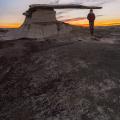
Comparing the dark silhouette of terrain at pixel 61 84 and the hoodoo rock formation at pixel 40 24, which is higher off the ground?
the hoodoo rock formation at pixel 40 24

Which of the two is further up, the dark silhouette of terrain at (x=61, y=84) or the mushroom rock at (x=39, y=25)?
the mushroom rock at (x=39, y=25)

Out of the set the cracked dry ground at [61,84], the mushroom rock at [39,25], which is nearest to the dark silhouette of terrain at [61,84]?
the cracked dry ground at [61,84]

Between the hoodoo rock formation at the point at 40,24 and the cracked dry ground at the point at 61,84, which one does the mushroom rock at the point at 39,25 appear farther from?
the cracked dry ground at the point at 61,84

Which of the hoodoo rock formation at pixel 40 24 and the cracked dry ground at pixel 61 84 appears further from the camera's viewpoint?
the hoodoo rock formation at pixel 40 24

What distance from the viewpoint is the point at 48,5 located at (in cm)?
1636

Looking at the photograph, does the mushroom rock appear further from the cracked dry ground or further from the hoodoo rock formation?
the cracked dry ground

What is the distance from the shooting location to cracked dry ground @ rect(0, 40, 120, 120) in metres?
6.72

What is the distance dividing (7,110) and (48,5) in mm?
10950

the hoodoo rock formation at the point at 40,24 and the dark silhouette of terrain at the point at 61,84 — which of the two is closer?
the dark silhouette of terrain at the point at 61,84

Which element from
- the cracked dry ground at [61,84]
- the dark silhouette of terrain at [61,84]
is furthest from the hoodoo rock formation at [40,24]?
the cracked dry ground at [61,84]

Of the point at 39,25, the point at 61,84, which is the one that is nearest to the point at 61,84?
the point at 61,84

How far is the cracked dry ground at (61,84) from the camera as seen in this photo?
6723 millimetres

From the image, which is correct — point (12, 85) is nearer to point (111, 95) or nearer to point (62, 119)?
point (62, 119)

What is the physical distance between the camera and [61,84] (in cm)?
822
